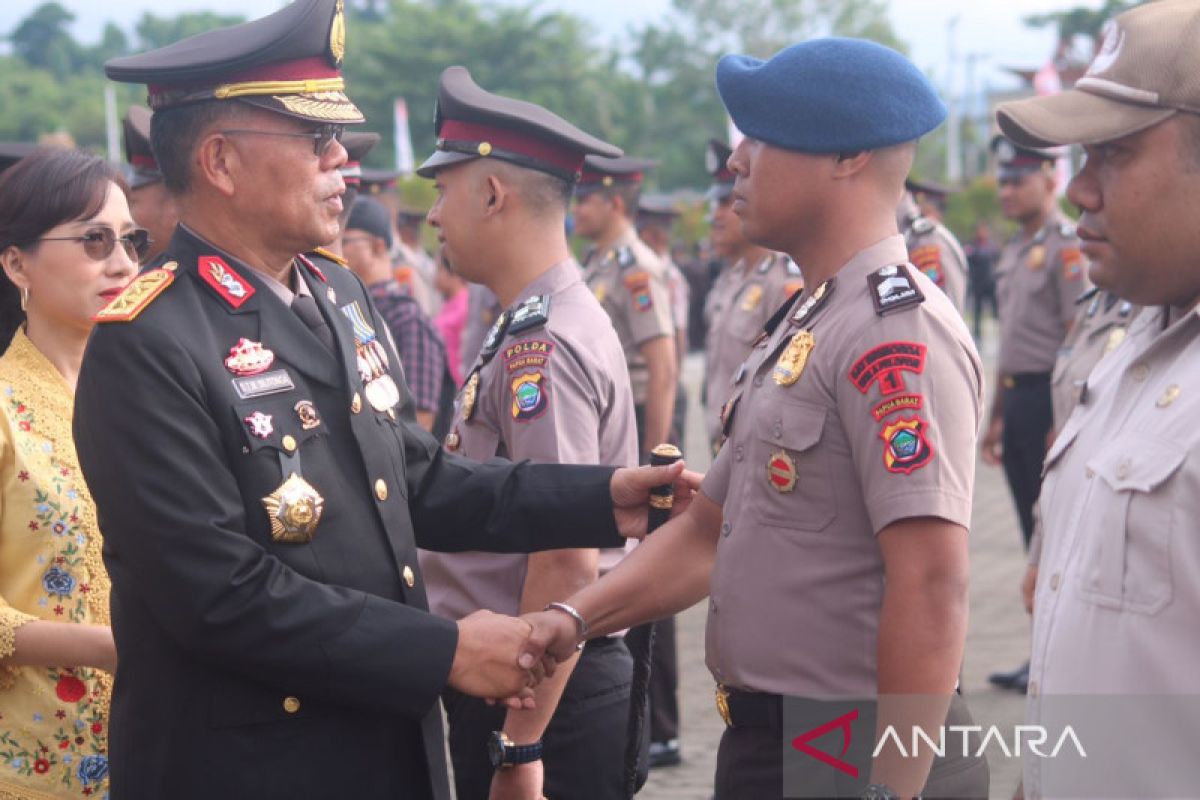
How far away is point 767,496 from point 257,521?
2.98 ft

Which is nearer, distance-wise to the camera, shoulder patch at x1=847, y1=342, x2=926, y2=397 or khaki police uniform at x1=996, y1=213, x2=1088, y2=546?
shoulder patch at x1=847, y1=342, x2=926, y2=397

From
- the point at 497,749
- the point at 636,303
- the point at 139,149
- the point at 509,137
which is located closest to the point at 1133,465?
the point at 497,749

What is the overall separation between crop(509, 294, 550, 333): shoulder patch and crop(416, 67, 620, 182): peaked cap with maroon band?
1.32 ft

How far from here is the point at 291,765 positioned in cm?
268

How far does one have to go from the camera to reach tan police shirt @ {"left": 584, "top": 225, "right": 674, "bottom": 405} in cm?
809

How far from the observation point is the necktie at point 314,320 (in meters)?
2.89

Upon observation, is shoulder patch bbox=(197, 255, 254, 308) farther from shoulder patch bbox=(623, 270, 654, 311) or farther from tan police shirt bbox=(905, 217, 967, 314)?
tan police shirt bbox=(905, 217, 967, 314)

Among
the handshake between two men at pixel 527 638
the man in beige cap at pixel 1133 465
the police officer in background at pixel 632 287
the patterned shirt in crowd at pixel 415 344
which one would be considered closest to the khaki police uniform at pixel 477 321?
the police officer in background at pixel 632 287

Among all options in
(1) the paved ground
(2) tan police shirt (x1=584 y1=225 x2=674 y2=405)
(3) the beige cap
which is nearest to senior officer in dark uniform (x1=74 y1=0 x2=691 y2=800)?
(3) the beige cap

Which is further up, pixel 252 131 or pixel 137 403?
pixel 252 131

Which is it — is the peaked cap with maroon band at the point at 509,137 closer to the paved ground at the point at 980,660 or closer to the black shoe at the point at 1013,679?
the paved ground at the point at 980,660

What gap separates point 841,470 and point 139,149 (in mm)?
3560

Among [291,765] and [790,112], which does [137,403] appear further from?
[790,112]

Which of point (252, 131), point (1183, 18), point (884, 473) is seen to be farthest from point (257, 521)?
point (1183, 18)
